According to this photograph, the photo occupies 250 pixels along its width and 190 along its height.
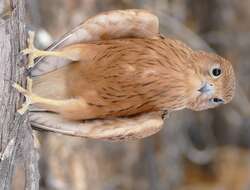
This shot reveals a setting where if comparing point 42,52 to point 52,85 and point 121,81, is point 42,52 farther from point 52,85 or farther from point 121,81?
point 121,81

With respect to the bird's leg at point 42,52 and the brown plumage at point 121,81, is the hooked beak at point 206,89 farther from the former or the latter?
the bird's leg at point 42,52

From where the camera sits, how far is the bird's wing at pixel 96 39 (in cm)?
307

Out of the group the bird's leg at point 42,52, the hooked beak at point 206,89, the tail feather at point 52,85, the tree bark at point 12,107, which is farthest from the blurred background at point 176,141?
the tree bark at point 12,107

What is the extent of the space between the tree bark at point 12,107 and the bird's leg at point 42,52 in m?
0.06

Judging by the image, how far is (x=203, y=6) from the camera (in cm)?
768

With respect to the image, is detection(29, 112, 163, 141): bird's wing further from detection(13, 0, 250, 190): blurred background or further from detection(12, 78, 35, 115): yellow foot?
detection(13, 0, 250, 190): blurred background

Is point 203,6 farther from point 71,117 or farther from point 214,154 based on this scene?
point 71,117

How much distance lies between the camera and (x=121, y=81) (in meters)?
3.19

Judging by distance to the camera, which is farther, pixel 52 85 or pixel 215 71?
pixel 215 71

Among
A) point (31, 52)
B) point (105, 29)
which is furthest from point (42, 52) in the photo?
point (105, 29)

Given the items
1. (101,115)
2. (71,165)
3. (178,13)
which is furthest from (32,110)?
(178,13)

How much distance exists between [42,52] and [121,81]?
19.9 inches

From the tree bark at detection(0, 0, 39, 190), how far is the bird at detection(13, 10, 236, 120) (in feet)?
0.97

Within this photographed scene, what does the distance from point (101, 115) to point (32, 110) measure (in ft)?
1.12
